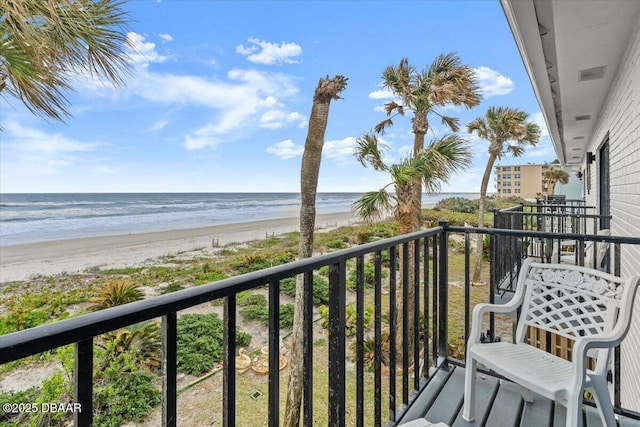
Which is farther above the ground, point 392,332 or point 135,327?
point 392,332

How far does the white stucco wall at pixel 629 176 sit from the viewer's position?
8.85 ft

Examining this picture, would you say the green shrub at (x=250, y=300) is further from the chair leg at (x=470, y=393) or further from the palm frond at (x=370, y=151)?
the chair leg at (x=470, y=393)

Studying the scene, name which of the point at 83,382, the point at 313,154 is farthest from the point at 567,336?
the point at 313,154

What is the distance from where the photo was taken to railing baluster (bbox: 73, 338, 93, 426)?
2.05ft

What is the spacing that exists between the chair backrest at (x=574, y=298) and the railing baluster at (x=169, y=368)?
170cm

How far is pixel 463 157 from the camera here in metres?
6.06

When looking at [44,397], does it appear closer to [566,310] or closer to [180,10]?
[566,310]

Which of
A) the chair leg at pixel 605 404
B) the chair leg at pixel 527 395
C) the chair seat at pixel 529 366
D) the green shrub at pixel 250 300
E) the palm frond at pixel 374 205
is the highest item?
the palm frond at pixel 374 205

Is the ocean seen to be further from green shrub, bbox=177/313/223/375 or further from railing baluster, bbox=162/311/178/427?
railing baluster, bbox=162/311/178/427

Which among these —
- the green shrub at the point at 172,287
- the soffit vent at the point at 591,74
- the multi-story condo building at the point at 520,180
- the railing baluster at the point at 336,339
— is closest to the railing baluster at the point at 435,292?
the railing baluster at the point at 336,339

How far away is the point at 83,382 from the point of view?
0.64m

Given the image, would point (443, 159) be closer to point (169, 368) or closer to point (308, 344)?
point (308, 344)

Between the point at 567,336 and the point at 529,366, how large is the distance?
14.5 inches

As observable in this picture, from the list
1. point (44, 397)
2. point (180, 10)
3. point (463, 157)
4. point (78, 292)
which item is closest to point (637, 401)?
point (463, 157)
